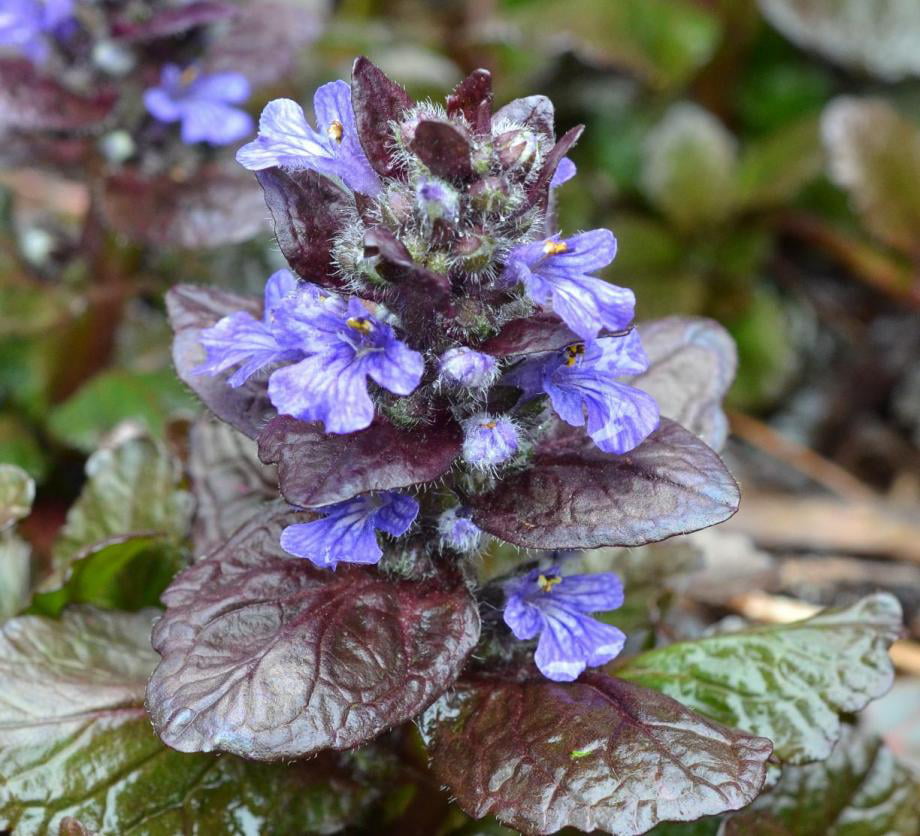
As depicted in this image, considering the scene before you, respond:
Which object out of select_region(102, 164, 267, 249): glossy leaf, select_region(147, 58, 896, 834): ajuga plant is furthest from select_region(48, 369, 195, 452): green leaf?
select_region(147, 58, 896, 834): ajuga plant

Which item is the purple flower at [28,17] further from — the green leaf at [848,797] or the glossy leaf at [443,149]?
the green leaf at [848,797]

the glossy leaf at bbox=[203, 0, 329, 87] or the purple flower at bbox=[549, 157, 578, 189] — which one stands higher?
the purple flower at bbox=[549, 157, 578, 189]

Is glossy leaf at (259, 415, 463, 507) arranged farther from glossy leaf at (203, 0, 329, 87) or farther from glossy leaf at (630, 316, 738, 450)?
glossy leaf at (203, 0, 329, 87)

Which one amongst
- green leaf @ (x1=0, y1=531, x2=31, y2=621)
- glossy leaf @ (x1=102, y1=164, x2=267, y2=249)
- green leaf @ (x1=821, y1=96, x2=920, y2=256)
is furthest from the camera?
green leaf @ (x1=821, y1=96, x2=920, y2=256)

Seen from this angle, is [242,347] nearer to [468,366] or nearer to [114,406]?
[468,366]

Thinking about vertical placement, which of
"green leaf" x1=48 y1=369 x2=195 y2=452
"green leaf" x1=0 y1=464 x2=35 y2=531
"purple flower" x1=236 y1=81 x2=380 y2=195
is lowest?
"green leaf" x1=48 y1=369 x2=195 y2=452

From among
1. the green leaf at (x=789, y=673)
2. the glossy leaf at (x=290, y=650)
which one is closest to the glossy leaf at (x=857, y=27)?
the green leaf at (x=789, y=673)
